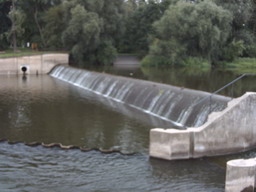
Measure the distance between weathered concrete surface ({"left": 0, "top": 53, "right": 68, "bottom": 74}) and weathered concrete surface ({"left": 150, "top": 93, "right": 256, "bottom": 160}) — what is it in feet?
97.1

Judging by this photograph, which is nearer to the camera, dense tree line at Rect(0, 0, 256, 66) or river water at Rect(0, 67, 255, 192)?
river water at Rect(0, 67, 255, 192)

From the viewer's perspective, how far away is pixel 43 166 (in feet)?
36.3

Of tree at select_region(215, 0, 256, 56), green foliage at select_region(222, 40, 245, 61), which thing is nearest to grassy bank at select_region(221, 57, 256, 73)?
green foliage at select_region(222, 40, 245, 61)

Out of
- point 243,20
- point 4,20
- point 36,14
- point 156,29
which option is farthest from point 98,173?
point 4,20

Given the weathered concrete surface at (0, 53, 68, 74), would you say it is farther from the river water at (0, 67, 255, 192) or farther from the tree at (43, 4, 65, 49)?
the river water at (0, 67, 255, 192)

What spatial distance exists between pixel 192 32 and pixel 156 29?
264 inches

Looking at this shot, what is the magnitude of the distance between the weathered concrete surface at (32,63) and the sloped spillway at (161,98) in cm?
1179

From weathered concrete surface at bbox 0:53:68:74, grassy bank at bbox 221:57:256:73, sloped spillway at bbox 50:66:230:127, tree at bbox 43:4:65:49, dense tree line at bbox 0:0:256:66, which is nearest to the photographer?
sloped spillway at bbox 50:66:230:127

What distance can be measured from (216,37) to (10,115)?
25837 mm

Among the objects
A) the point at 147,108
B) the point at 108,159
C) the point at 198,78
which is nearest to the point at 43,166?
the point at 108,159

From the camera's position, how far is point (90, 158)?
464 inches

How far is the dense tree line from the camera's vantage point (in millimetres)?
40188

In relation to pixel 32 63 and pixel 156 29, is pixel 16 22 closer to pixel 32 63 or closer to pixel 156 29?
pixel 32 63

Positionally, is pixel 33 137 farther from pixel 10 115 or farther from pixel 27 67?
pixel 27 67
